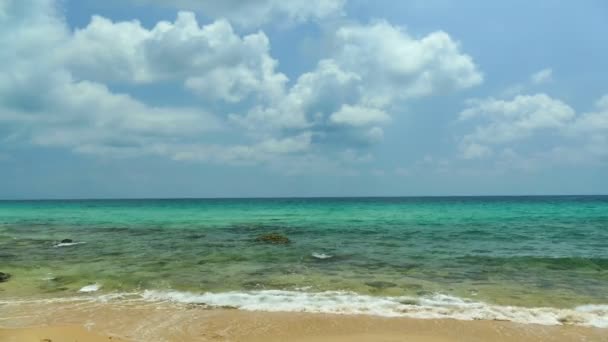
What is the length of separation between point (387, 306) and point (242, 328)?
4.06m

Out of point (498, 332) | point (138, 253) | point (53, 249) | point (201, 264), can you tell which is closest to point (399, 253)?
point (201, 264)

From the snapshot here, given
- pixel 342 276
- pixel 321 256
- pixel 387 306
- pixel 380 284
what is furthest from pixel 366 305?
pixel 321 256

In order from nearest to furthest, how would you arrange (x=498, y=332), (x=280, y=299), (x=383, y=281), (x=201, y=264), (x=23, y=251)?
(x=498, y=332) → (x=280, y=299) → (x=383, y=281) → (x=201, y=264) → (x=23, y=251)

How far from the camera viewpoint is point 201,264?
18.0m

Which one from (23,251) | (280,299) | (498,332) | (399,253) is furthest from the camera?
(23,251)

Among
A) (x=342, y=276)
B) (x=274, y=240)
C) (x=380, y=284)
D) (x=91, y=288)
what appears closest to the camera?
(x=91, y=288)

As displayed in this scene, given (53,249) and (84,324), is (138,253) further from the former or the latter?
(84,324)

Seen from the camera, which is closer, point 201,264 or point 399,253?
point 201,264

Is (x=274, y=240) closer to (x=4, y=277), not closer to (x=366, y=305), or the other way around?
(x=4, y=277)

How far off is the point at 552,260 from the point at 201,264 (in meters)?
15.5

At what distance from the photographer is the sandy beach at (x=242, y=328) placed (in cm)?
898

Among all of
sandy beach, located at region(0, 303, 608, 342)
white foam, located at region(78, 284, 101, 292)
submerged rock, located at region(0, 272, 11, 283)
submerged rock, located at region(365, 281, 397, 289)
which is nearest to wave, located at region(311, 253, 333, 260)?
submerged rock, located at region(365, 281, 397, 289)

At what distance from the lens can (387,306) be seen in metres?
11.3

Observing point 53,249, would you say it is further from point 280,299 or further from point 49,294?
point 280,299
